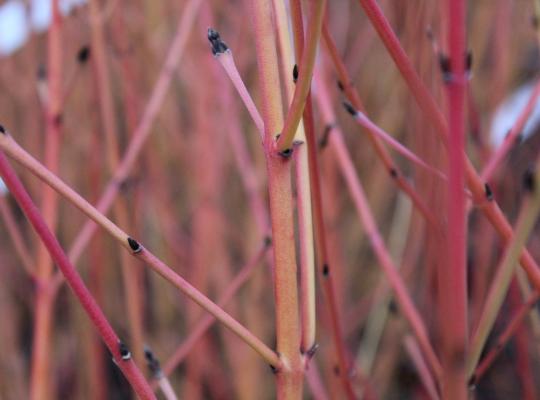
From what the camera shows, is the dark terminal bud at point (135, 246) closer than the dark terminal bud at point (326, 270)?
Yes

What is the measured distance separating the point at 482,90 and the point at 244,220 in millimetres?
758

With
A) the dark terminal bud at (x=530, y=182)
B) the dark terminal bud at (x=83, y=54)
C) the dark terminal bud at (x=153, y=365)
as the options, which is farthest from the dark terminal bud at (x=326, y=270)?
the dark terminal bud at (x=83, y=54)

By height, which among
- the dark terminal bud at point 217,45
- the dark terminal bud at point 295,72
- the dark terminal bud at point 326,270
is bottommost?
the dark terminal bud at point 326,270

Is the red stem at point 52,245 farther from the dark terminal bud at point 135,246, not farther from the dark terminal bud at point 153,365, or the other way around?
the dark terminal bud at point 153,365

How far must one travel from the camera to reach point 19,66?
1737 millimetres

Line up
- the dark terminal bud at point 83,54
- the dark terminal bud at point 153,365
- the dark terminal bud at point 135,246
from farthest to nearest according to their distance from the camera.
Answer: the dark terminal bud at point 83,54, the dark terminal bud at point 153,365, the dark terminal bud at point 135,246

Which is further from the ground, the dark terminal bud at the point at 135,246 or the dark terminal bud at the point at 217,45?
the dark terminal bud at the point at 217,45

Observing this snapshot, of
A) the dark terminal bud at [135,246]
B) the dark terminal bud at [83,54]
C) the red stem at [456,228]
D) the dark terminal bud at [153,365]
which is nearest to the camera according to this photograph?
the red stem at [456,228]

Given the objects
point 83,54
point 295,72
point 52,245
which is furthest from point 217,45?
point 83,54

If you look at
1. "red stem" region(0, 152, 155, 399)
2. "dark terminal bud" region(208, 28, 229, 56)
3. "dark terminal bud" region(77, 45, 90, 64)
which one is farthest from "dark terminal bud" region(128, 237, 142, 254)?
"dark terminal bud" region(77, 45, 90, 64)

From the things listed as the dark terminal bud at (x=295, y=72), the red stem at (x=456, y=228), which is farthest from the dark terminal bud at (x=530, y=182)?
the dark terminal bud at (x=295, y=72)

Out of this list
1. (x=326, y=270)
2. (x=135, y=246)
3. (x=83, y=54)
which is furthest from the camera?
(x=83, y=54)

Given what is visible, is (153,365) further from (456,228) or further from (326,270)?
(456,228)

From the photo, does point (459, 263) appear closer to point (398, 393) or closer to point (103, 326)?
point (103, 326)
